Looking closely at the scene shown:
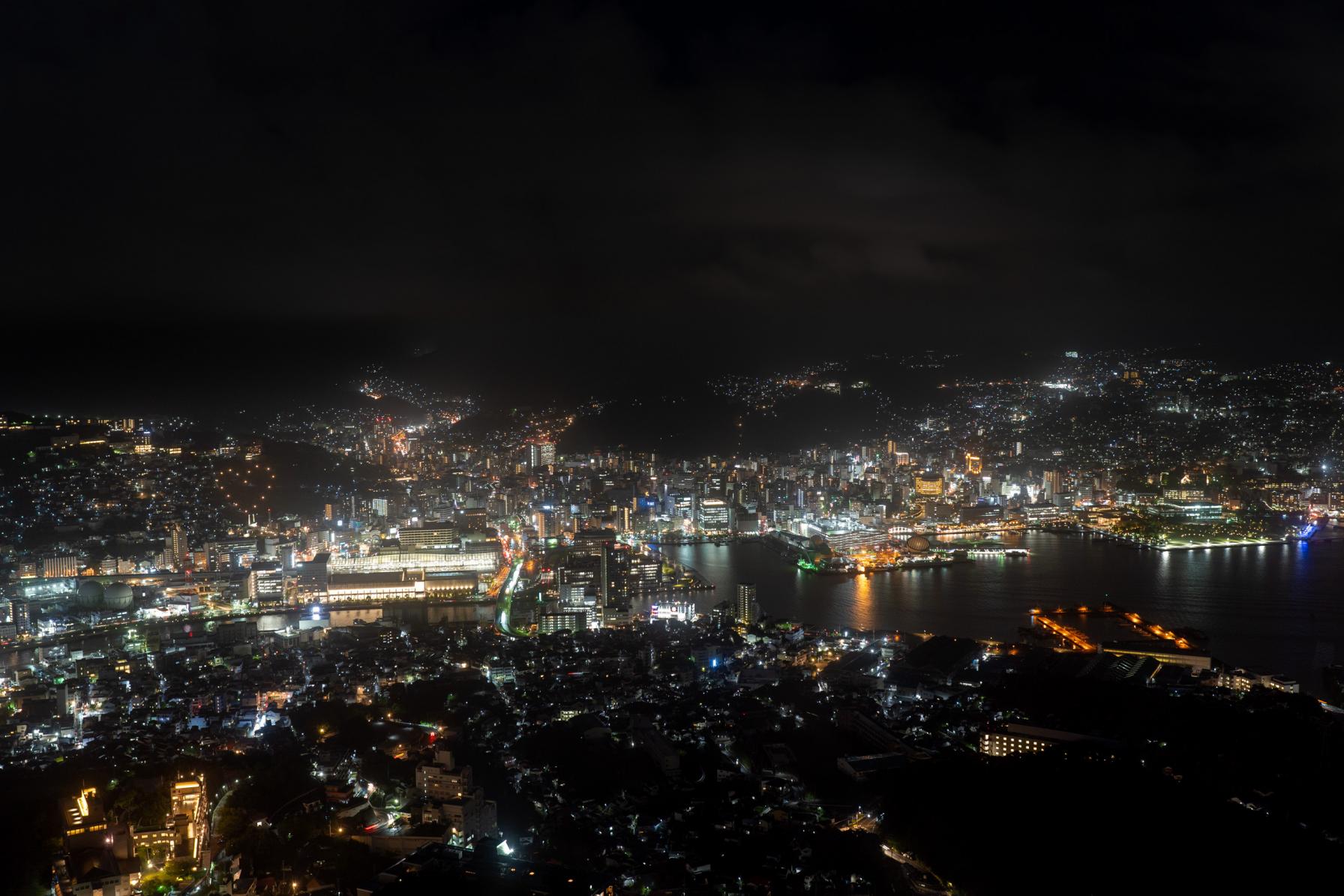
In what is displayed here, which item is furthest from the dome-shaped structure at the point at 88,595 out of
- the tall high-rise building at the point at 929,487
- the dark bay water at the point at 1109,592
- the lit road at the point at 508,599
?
the tall high-rise building at the point at 929,487

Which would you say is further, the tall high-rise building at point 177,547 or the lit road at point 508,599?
the tall high-rise building at point 177,547

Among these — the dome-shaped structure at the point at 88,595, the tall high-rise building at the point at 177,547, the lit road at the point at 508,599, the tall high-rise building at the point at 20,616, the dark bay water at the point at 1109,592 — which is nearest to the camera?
the dark bay water at the point at 1109,592

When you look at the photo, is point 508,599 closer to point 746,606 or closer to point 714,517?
point 746,606

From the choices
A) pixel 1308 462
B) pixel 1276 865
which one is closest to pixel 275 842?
pixel 1276 865

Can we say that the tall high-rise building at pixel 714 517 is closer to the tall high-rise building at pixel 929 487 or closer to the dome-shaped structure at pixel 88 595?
the tall high-rise building at pixel 929 487

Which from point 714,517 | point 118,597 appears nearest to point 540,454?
point 714,517

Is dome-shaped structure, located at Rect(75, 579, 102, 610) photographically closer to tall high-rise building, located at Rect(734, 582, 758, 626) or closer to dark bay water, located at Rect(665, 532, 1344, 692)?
dark bay water, located at Rect(665, 532, 1344, 692)
